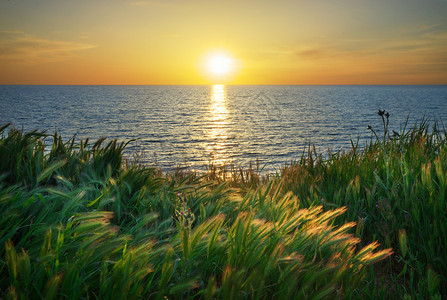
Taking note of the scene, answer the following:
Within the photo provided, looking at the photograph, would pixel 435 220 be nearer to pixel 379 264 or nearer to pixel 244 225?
pixel 379 264


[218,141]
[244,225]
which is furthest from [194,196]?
[218,141]

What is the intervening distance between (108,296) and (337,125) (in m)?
55.4

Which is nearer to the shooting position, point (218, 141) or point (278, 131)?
point (218, 141)

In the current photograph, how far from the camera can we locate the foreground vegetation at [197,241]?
6.59ft

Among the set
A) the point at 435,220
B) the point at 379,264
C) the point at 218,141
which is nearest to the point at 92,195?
the point at 379,264

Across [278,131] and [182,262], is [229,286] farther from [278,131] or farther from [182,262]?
[278,131]

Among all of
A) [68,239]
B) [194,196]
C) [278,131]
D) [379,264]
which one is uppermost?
[68,239]

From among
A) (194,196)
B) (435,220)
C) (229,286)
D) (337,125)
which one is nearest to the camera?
(229,286)

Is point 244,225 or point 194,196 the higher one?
point 244,225

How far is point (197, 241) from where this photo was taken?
224 cm

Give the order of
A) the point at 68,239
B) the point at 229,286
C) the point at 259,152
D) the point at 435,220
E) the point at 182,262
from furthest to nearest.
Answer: the point at 259,152
the point at 435,220
the point at 68,239
the point at 182,262
the point at 229,286

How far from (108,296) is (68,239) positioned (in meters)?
0.64

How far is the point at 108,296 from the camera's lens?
1971mm

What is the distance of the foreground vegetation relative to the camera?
6.59 ft
